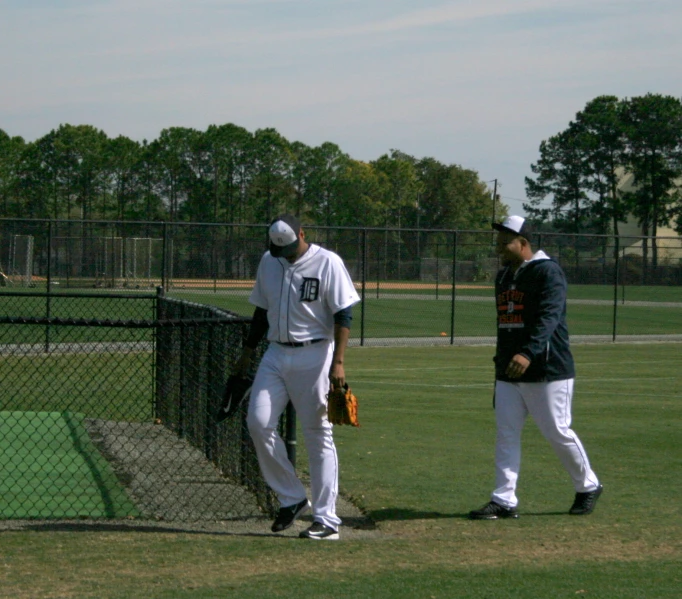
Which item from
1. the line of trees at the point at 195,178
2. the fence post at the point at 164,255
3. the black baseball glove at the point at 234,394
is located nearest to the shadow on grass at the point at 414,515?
the black baseball glove at the point at 234,394

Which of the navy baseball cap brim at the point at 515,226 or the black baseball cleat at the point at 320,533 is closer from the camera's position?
the black baseball cleat at the point at 320,533

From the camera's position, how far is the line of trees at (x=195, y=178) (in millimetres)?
81938

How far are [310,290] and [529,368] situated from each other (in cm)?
161

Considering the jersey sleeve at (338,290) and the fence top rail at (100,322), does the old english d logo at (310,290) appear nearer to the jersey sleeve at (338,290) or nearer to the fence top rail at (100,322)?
the jersey sleeve at (338,290)

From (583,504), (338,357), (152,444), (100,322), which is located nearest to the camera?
(338,357)

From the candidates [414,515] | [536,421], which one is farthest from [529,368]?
[414,515]

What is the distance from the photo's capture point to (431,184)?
309 feet

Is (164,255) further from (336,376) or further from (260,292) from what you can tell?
(336,376)

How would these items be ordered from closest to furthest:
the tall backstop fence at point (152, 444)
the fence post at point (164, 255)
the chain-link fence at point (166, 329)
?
1. the tall backstop fence at point (152, 444)
2. the chain-link fence at point (166, 329)
3. the fence post at point (164, 255)

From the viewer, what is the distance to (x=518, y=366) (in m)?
6.59

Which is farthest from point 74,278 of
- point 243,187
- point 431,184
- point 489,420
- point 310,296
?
point 431,184

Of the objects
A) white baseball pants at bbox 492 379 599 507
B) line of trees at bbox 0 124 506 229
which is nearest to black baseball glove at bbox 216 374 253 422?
white baseball pants at bbox 492 379 599 507

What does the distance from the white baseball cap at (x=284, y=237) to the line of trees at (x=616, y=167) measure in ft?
257

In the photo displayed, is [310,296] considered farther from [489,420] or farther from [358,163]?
[358,163]
